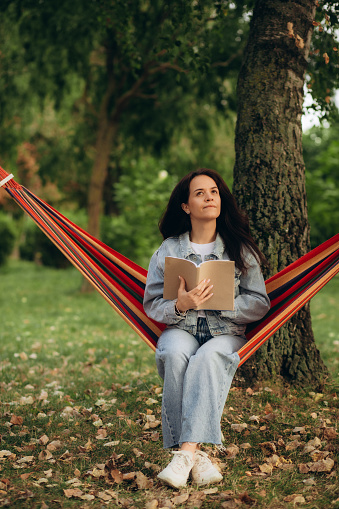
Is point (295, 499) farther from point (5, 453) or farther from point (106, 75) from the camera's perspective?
point (106, 75)

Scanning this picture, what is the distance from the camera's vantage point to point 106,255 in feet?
9.64

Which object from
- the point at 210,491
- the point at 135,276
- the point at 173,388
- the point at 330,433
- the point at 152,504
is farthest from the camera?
the point at 135,276

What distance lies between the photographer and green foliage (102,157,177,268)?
11773 mm

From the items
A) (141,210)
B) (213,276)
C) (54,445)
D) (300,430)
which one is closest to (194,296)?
(213,276)

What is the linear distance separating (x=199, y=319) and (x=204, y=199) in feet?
1.85

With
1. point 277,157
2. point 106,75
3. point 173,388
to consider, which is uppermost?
point 106,75

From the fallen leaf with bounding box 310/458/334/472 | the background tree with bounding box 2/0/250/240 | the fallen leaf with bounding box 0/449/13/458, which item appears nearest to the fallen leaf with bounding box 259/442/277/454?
the fallen leaf with bounding box 310/458/334/472

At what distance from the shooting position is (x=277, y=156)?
3.17 metres

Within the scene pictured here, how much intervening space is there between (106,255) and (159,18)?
5.19 m

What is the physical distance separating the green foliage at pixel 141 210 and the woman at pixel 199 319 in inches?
352

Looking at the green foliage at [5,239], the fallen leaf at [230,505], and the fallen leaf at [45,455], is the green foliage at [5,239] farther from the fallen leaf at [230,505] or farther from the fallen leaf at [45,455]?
the fallen leaf at [230,505]

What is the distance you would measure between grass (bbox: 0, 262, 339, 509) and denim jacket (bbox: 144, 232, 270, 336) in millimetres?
606

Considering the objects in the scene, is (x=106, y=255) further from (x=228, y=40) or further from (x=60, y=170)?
(x=60, y=170)

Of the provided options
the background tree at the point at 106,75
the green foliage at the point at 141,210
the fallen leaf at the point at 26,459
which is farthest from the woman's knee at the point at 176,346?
the green foliage at the point at 141,210
